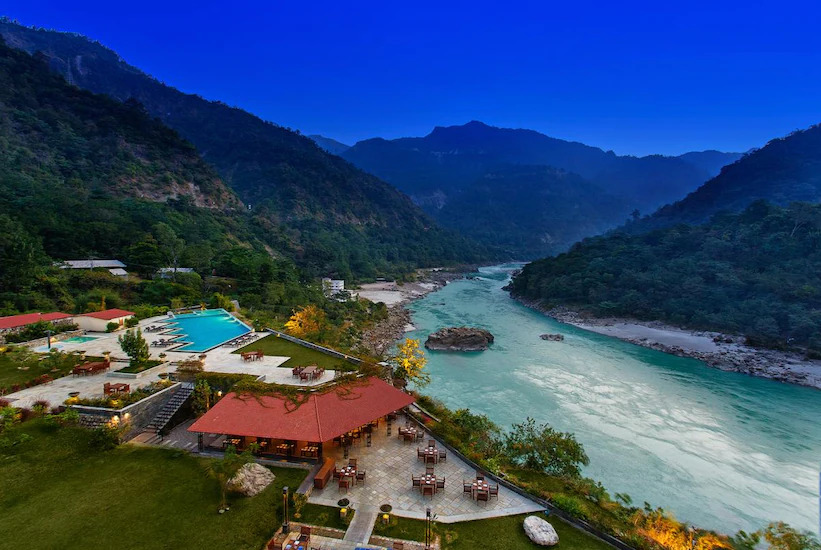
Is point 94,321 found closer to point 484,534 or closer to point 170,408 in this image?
point 170,408

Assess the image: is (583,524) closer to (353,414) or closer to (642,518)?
(642,518)

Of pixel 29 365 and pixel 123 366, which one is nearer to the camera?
pixel 29 365

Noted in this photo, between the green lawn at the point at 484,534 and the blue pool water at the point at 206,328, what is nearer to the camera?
the green lawn at the point at 484,534

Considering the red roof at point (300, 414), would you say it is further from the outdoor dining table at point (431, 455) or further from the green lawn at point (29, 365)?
the green lawn at point (29, 365)

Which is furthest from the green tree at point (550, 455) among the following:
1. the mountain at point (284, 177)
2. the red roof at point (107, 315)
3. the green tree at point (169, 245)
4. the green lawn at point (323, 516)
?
the mountain at point (284, 177)

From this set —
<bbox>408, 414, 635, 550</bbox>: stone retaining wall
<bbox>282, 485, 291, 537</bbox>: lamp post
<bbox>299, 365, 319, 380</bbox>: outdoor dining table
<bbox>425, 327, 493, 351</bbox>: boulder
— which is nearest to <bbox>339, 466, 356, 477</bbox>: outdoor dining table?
<bbox>282, 485, 291, 537</bbox>: lamp post

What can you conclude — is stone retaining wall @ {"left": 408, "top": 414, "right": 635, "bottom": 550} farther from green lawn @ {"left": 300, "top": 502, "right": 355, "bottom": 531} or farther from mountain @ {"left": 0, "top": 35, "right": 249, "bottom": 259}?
mountain @ {"left": 0, "top": 35, "right": 249, "bottom": 259}

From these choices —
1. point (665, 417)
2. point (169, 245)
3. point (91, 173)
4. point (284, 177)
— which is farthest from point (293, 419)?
point (284, 177)
